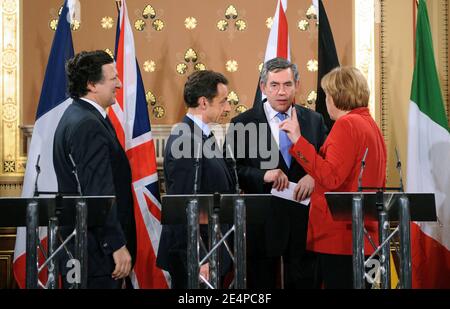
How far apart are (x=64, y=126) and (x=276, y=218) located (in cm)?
135

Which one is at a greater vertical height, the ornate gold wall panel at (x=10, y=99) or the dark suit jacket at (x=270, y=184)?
the ornate gold wall panel at (x=10, y=99)

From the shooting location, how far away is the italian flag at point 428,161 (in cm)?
506

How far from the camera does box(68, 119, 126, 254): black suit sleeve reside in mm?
3350

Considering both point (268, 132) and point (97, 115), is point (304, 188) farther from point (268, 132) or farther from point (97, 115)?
point (97, 115)

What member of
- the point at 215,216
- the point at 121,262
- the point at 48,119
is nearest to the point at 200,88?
the point at 215,216

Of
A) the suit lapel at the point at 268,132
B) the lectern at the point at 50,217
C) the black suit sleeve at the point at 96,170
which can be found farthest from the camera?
the suit lapel at the point at 268,132

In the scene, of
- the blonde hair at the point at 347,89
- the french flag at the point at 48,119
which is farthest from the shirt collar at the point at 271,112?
the french flag at the point at 48,119

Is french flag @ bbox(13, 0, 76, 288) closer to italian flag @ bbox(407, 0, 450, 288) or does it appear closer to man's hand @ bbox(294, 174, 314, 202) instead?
man's hand @ bbox(294, 174, 314, 202)

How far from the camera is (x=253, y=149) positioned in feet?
13.8

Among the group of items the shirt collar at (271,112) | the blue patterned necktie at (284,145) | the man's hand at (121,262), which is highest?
the shirt collar at (271,112)

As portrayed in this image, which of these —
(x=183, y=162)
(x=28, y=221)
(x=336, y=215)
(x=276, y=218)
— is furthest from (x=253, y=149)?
(x=28, y=221)

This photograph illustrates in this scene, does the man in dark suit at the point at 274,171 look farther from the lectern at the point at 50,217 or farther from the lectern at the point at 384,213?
the lectern at the point at 50,217

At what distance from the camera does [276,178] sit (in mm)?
4066

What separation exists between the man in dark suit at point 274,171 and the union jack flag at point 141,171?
0.96 meters
